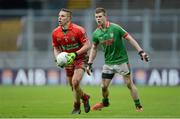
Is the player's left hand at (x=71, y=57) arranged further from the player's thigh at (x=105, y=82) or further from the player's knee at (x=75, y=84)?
the player's thigh at (x=105, y=82)

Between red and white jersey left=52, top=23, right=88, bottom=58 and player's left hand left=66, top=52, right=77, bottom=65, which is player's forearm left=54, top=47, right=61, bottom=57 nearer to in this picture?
red and white jersey left=52, top=23, right=88, bottom=58

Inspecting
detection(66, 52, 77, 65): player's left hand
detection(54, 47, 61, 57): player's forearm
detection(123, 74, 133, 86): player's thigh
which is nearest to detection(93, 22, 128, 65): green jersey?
detection(123, 74, 133, 86): player's thigh

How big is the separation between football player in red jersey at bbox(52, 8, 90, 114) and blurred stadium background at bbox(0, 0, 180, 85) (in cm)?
1589

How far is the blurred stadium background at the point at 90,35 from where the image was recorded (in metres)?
33.4

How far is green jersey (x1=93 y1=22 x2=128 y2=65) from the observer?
1797cm

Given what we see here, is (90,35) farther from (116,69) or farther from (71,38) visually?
(71,38)

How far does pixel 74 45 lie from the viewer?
17469 millimetres

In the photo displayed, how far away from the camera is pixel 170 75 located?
109 feet

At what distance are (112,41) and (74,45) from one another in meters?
1.05

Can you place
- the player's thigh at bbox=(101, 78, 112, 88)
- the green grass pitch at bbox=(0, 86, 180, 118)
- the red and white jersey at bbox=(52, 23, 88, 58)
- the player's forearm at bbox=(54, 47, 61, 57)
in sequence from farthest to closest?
the player's thigh at bbox=(101, 78, 112, 88), the player's forearm at bbox=(54, 47, 61, 57), the red and white jersey at bbox=(52, 23, 88, 58), the green grass pitch at bbox=(0, 86, 180, 118)

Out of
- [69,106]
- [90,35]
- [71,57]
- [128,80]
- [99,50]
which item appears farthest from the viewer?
[99,50]

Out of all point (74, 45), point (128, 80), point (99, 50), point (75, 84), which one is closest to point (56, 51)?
point (74, 45)

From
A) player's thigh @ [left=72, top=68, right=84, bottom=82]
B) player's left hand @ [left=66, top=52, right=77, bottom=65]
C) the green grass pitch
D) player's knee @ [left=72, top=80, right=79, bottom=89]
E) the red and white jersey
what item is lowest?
the green grass pitch

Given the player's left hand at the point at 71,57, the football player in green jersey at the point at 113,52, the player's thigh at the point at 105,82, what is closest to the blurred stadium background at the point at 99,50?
the player's thigh at the point at 105,82
